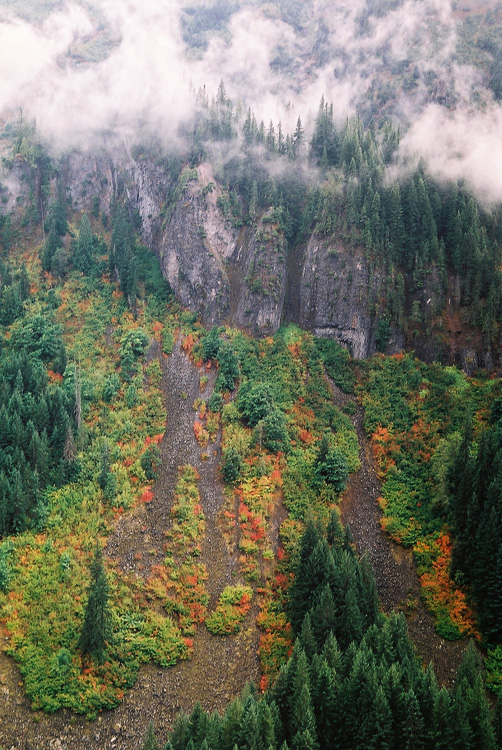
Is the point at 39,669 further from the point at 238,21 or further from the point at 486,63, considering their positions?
the point at 238,21

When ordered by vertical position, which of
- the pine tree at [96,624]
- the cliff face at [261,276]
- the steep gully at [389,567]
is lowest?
the pine tree at [96,624]

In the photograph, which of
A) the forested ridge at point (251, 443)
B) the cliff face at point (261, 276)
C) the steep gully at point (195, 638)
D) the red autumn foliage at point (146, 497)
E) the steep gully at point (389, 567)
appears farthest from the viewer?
the cliff face at point (261, 276)

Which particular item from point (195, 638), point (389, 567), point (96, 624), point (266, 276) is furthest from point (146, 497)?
point (266, 276)

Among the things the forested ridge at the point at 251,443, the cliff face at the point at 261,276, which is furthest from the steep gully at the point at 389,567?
the cliff face at the point at 261,276

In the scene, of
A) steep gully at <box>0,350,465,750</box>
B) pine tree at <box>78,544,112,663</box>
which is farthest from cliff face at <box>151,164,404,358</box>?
pine tree at <box>78,544,112,663</box>

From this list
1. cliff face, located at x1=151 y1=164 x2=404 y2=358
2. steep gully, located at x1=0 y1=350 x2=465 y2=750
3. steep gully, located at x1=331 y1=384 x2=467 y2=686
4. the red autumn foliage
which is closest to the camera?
steep gully, located at x1=0 y1=350 x2=465 y2=750

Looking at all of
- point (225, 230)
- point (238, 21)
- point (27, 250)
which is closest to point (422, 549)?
Result: point (225, 230)

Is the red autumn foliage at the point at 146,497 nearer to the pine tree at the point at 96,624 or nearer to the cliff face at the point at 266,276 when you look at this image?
the pine tree at the point at 96,624

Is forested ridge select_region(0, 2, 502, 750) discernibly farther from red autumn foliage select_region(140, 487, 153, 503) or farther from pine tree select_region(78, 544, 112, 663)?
red autumn foliage select_region(140, 487, 153, 503)

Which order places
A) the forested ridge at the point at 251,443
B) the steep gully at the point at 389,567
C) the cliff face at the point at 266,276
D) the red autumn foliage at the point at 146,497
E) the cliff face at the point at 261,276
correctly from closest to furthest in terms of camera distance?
the forested ridge at the point at 251,443 → the steep gully at the point at 389,567 → the red autumn foliage at the point at 146,497 → the cliff face at the point at 266,276 → the cliff face at the point at 261,276
